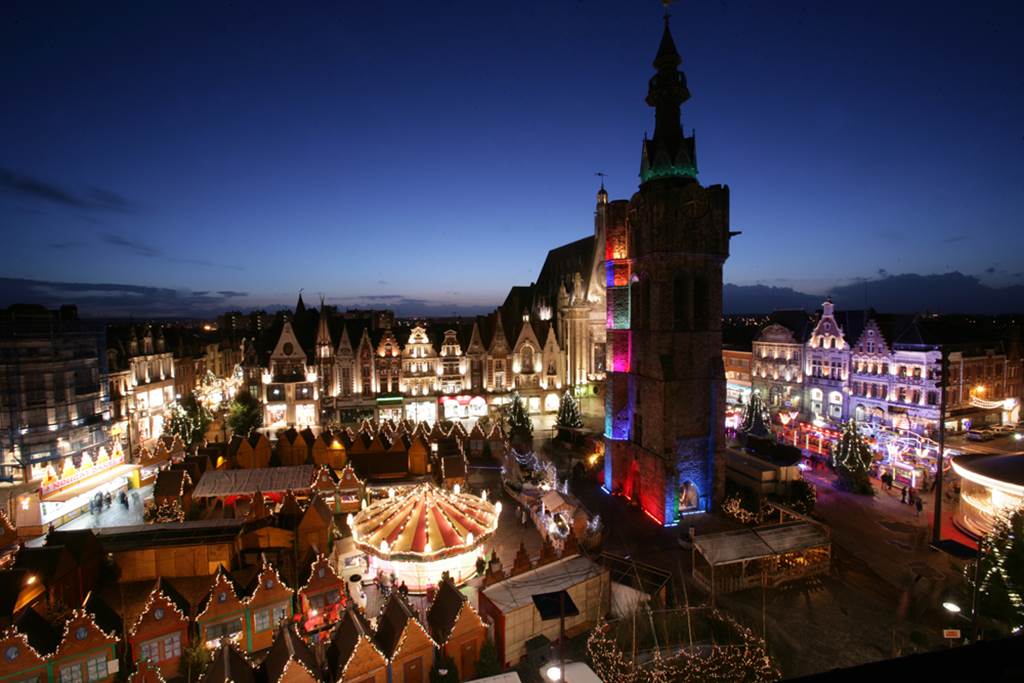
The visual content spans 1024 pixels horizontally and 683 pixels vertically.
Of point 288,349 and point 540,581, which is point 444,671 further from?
point 288,349

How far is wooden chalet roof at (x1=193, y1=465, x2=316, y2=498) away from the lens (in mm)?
26406

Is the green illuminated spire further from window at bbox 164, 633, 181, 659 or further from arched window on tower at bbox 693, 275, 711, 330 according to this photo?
window at bbox 164, 633, 181, 659

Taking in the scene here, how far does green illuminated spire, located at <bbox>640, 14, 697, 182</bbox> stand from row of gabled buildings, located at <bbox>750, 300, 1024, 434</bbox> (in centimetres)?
2403

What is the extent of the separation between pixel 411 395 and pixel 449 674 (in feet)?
115

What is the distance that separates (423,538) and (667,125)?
21.6m

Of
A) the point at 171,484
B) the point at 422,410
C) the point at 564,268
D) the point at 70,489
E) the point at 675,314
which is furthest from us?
the point at 564,268

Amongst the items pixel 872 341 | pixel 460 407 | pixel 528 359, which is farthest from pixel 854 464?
pixel 460 407

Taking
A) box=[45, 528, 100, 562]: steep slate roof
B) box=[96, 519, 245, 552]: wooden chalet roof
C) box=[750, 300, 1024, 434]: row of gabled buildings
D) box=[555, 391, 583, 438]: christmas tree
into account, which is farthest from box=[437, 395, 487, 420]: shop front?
box=[45, 528, 100, 562]: steep slate roof

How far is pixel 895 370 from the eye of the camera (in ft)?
125

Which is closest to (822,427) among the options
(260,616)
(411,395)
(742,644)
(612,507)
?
(612,507)

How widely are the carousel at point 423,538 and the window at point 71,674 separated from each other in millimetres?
8568

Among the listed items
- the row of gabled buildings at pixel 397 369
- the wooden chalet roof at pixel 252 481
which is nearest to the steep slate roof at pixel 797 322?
the row of gabled buildings at pixel 397 369

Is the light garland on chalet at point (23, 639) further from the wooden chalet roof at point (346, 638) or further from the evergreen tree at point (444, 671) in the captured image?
the evergreen tree at point (444, 671)

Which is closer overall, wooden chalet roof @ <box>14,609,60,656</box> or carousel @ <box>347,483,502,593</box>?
wooden chalet roof @ <box>14,609,60,656</box>
